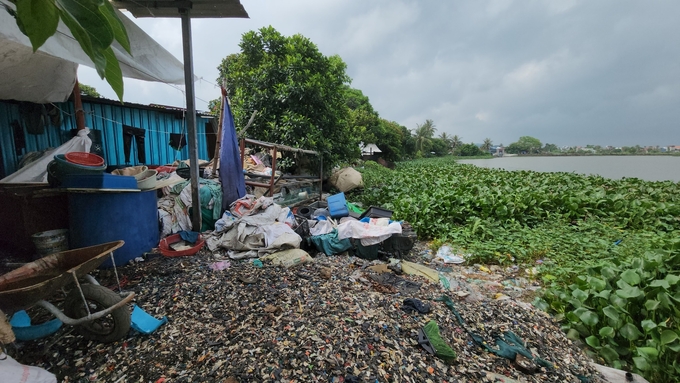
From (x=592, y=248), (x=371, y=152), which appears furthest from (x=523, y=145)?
(x=592, y=248)

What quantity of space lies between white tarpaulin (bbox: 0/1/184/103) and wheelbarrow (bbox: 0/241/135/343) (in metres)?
2.14

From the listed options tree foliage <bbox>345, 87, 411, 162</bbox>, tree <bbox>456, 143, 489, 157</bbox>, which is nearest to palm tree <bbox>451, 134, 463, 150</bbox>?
tree <bbox>456, 143, 489, 157</bbox>

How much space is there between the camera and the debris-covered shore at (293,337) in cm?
193

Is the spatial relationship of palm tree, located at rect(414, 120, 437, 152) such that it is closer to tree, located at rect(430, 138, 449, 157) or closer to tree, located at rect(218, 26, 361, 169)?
tree, located at rect(430, 138, 449, 157)

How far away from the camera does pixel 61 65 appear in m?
4.52

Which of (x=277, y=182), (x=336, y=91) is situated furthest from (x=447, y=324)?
(x=336, y=91)

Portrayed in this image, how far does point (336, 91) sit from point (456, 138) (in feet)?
186

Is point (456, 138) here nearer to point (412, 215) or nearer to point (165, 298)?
point (412, 215)

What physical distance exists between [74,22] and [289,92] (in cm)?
905

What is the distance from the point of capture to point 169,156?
319 inches

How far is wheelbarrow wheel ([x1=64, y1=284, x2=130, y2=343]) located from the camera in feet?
6.95

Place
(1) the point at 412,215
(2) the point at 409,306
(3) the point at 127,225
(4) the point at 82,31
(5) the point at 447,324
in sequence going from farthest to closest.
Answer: (1) the point at 412,215 < (3) the point at 127,225 < (2) the point at 409,306 < (5) the point at 447,324 < (4) the point at 82,31

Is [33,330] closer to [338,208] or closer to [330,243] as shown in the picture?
[330,243]

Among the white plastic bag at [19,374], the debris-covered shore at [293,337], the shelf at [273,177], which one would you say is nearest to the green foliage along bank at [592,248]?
the debris-covered shore at [293,337]
